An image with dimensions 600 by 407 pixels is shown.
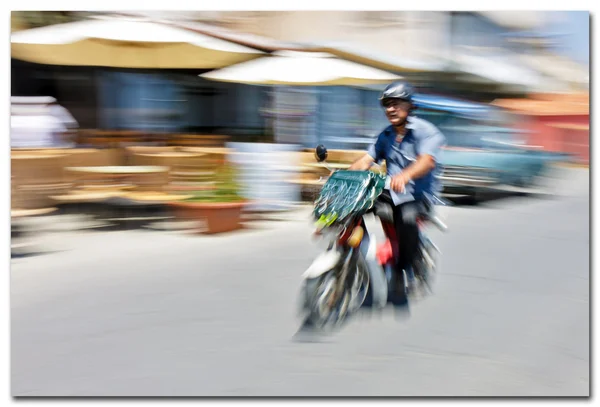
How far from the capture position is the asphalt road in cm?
518

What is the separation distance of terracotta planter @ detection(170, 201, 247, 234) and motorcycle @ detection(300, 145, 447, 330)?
547 millimetres

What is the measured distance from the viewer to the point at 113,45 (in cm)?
503

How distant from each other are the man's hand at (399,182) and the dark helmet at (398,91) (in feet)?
1.75

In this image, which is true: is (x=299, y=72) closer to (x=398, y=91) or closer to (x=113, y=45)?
Result: (x=398, y=91)

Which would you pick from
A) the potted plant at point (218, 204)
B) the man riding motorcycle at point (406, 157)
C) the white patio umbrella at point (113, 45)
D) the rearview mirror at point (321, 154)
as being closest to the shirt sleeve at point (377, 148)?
the man riding motorcycle at point (406, 157)

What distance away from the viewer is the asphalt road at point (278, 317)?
17.0 feet

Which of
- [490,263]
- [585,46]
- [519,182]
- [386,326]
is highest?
[585,46]

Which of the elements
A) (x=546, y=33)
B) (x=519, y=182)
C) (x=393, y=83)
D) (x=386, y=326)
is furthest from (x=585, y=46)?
(x=386, y=326)

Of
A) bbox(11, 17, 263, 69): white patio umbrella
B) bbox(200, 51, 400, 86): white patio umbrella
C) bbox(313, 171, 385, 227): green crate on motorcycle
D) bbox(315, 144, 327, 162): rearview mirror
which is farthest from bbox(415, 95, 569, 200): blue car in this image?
bbox(11, 17, 263, 69): white patio umbrella

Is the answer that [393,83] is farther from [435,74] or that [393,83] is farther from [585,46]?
[585,46]

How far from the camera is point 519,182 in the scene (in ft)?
17.2

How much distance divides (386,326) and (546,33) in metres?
2.25

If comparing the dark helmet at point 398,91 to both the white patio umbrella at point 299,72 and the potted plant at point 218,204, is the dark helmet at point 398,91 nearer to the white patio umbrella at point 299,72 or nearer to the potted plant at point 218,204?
the white patio umbrella at point 299,72

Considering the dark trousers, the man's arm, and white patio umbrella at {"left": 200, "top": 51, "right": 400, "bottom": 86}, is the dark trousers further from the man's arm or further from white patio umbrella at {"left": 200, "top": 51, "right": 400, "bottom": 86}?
white patio umbrella at {"left": 200, "top": 51, "right": 400, "bottom": 86}
